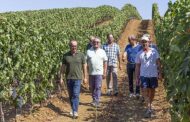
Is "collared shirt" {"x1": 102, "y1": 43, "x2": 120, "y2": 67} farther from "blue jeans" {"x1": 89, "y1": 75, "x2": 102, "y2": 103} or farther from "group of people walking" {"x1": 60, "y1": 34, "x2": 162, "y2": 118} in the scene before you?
"blue jeans" {"x1": 89, "y1": 75, "x2": 102, "y2": 103}

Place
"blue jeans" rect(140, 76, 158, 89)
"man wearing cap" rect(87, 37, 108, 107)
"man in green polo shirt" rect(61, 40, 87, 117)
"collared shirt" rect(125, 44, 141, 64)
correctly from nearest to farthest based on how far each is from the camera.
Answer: "blue jeans" rect(140, 76, 158, 89) < "man in green polo shirt" rect(61, 40, 87, 117) < "man wearing cap" rect(87, 37, 108, 107) < "collared shirt" rect(125, 44, 141, 64)

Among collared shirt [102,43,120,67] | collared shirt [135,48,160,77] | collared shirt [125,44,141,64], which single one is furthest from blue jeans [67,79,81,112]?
→ collared shirt [102,43,120,67]

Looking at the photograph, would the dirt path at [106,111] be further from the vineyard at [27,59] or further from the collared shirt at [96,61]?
the collared shirt at [96,61]

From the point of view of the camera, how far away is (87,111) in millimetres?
12531

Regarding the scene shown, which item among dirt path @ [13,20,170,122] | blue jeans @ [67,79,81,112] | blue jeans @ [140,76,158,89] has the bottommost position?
dirt path @ [13,20,170,122]

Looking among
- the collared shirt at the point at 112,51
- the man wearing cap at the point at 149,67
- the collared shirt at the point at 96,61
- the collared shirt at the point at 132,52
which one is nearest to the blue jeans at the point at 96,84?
the collared shirt at the point at 96,61

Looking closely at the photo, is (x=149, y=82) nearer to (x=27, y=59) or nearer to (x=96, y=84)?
(x=96, y=84)

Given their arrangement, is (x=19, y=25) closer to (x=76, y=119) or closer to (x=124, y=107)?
(x=76, y=119)

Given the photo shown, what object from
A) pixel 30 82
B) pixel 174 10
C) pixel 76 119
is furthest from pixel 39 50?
pixel 174 10

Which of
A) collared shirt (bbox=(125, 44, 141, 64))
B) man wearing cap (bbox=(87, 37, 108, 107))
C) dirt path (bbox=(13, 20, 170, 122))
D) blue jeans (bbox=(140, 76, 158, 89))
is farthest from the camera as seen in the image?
collared shirt (bbox=(125, 44, 141, 64))

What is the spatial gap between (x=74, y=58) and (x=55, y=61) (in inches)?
111

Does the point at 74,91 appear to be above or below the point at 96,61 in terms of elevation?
below

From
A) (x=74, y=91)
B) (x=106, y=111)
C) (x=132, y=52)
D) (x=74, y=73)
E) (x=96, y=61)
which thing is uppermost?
(x=132, y=52)

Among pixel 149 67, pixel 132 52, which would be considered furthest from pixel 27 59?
pixel 132 52
